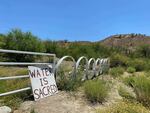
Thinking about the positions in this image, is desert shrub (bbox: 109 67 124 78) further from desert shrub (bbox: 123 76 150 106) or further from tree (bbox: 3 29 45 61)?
tree (bbox: 3 29 45 61)

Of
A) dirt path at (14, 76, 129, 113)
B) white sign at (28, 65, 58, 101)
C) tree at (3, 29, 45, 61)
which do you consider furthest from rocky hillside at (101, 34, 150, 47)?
dirt path at (14, 76, 129, 113)

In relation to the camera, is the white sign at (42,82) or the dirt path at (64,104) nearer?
the dirt path at (64,104)

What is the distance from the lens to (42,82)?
21.7 ft

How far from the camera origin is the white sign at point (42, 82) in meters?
6.30

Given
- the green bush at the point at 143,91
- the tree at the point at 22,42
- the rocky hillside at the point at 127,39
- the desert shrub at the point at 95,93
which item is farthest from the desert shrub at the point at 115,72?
the rocky hillside at the point at 127,39

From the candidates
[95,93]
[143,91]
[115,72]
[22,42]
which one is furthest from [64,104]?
[22,42]

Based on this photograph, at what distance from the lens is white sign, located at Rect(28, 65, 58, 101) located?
6.30 m

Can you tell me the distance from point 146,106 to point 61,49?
23.5 metres

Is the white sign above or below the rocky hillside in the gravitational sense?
below

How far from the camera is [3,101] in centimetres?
584

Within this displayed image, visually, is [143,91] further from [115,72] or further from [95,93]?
[115,72]

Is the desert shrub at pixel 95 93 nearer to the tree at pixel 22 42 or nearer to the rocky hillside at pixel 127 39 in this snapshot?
the tree at pixel 22 42

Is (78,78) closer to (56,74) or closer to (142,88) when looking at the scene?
(56,74)

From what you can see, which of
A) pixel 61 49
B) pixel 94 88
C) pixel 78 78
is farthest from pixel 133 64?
pixel 94 88
